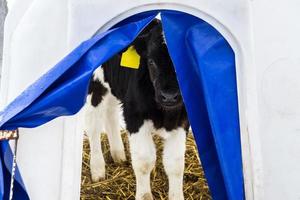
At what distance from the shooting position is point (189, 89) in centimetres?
338

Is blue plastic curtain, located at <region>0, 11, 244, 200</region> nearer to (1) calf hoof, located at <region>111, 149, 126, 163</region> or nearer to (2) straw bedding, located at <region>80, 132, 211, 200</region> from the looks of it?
(2) straw bedding, located at <region>80, 132, 211, 200</region>

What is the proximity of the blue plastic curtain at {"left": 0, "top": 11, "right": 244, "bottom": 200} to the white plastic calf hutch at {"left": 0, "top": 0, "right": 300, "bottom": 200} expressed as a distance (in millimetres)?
70

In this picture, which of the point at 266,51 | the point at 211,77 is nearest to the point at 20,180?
the point at 211,77

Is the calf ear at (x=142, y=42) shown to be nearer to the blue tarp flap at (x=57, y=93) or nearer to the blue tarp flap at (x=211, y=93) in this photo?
the blue tarp flap at (x=211, y=93)

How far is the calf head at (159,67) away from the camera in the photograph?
4.05 metres

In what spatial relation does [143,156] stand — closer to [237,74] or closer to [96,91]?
[96,91]

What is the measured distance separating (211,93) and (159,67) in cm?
112

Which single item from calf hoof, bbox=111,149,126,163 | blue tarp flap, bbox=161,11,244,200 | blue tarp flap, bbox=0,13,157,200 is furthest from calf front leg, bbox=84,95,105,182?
blue tarp flap, bbox=0,13,157,200

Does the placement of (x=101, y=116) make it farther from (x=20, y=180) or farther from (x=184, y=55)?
(x=20, y=180)

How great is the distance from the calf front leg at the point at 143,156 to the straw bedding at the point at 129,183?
1.26ft

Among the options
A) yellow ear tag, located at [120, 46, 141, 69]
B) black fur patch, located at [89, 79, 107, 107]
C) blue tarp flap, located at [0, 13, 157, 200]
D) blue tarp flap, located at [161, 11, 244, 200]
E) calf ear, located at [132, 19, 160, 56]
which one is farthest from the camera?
black fur patch, located at [89, 79, 107, 107]

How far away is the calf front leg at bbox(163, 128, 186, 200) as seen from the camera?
4387 millimetres

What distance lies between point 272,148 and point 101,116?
8.77ft

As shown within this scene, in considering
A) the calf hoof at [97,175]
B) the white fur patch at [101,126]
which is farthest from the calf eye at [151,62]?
the calf hoof at [97,175]
